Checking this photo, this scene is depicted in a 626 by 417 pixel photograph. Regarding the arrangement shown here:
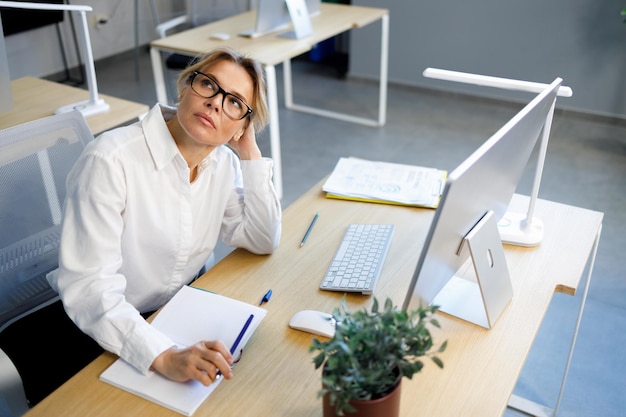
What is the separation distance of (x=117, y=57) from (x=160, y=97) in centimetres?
226

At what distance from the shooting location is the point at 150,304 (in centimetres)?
152

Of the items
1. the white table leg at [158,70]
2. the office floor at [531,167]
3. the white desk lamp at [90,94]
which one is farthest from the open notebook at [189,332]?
the white table leg at [158,70]

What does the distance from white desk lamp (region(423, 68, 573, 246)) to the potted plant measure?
70 cm

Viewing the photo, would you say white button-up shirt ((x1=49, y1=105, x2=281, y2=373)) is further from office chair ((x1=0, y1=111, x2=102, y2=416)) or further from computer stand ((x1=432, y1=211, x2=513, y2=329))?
computer stand ((x1=432, y1=211, x2=513, y2=329))

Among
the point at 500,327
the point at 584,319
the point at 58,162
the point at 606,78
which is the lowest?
the point at 584,319

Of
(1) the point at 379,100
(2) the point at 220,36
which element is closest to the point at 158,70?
(2) the point at 220,36

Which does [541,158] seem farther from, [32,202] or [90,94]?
[90,94]

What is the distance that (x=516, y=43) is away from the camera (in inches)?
162

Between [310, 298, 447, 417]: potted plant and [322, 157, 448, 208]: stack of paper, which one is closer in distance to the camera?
[310, 298, 447, 417]: potted plant

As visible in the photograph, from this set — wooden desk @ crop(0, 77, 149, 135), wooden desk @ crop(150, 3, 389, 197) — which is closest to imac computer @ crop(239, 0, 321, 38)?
wooden desk @ crop(150, 3, 389, 197)

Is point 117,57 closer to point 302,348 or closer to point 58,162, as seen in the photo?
point 58,162

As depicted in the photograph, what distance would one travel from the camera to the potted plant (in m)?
0.92

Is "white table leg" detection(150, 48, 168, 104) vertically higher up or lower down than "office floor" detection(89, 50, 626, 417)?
higher up

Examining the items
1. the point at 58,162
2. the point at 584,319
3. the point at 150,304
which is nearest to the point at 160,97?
the point at 58,162
